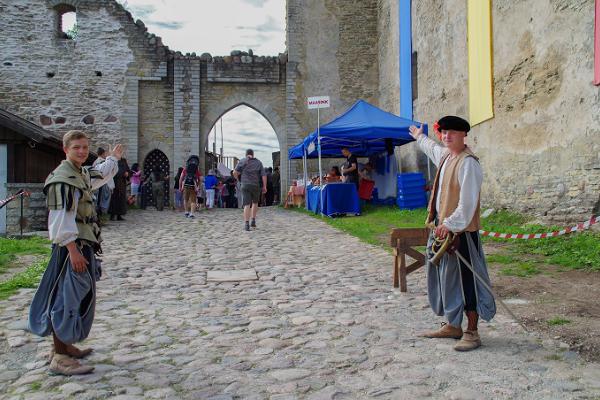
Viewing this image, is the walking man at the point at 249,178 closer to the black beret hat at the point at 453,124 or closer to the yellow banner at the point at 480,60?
the yellow banner at the point at 480,60

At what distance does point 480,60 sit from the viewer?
12.1m

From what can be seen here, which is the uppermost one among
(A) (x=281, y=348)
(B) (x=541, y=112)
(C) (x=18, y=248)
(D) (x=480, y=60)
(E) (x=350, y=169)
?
(D) (x=480, y=60)

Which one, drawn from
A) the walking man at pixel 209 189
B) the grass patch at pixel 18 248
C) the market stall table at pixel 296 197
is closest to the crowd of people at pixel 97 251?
the grass patch at pixel 18 248

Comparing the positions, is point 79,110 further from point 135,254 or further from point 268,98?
point 135,254

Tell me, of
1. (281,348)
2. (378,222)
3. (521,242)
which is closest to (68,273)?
(281,348)

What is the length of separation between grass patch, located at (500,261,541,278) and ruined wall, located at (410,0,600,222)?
2.27 meters

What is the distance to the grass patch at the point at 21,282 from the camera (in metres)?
5.57

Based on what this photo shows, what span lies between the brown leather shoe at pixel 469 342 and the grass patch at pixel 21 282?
4.31m

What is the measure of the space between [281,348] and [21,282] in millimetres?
3565

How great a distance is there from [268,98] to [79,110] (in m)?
7.32

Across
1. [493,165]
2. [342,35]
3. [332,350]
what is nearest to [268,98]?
[342,35]

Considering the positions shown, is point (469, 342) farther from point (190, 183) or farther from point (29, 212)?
point (190, 183)

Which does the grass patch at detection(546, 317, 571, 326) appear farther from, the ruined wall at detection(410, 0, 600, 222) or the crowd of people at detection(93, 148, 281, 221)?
the crowd of people at detection(93, 148, 281, 221)

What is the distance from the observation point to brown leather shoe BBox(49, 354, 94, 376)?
3260mm
